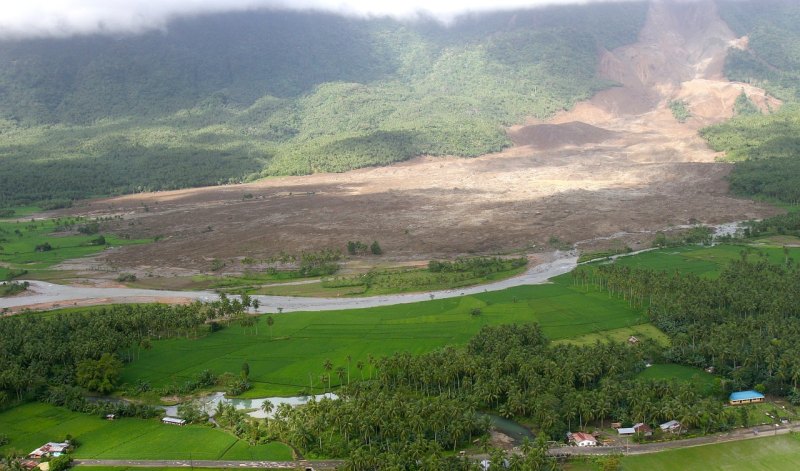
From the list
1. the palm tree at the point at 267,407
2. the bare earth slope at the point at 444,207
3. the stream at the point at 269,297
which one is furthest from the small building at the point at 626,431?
the bare earth slope at the point at 444,207

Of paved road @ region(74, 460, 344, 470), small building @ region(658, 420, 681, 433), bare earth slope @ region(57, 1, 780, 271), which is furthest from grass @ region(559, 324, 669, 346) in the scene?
→ bare earth slope @ region(57, 1, 780, 271)

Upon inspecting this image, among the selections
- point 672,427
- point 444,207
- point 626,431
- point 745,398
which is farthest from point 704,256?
point 444,207

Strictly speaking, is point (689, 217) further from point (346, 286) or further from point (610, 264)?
point (346, 286)

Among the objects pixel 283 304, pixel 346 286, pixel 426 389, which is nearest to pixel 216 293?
pixel 283 304

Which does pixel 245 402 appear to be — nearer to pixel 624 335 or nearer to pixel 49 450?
pixel 49 450

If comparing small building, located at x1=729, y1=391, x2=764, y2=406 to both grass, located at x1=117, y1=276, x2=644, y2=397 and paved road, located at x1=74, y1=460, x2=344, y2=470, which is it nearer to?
grass, located at x1=117, y1=276, x2=644, y2=397

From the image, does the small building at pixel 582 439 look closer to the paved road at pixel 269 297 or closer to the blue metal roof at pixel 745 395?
the blue metal roof at pixel 745 395
